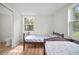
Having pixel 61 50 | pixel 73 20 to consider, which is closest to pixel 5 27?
pixel 73 20

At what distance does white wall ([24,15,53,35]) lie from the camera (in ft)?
21.6

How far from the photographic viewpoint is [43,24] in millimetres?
6660

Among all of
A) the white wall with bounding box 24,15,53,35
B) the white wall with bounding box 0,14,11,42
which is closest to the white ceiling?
the white wall with bounding box 0,14,11,42

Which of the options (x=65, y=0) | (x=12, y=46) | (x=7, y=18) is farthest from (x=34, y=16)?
(x=65, y=0)

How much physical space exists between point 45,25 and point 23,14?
4.44 feet

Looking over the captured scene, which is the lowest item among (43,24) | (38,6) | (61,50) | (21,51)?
(21,51)

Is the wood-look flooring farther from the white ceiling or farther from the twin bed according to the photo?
the white ceiling

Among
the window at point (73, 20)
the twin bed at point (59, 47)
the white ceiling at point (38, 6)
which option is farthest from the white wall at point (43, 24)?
the window at point (73, 20)

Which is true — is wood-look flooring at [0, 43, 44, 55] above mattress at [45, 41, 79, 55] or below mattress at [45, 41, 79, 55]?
below

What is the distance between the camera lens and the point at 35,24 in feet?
21.5

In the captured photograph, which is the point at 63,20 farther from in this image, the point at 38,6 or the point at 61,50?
the point at 61,50

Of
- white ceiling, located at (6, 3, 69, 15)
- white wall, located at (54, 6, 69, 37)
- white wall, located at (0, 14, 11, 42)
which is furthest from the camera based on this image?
white wall, located at (0, 14, 11, 42)

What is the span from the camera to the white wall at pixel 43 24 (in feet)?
21.6
